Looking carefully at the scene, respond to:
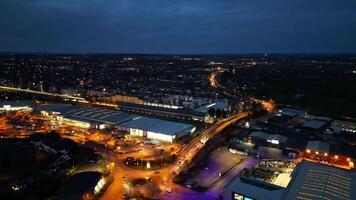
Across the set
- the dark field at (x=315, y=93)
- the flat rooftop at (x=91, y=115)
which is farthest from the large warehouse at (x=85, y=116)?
the dark field at (x=315, y=93)

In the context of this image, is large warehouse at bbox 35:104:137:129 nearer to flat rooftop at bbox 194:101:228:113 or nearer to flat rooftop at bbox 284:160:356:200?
flat rooftop at bbox 194:101:228:113

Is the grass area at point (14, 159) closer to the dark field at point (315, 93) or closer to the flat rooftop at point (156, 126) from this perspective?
the flat rooftop at point (156, 126)

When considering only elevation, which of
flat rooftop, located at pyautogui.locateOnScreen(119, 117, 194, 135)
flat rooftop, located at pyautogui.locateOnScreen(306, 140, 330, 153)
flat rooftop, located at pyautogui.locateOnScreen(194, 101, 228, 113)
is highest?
flat rooftop, located at pyautogui.locateOnScreen(194, 101, 228, 113)

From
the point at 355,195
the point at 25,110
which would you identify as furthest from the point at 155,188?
the point at 25,110

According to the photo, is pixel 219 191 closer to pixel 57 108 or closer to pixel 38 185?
pixel 38 185

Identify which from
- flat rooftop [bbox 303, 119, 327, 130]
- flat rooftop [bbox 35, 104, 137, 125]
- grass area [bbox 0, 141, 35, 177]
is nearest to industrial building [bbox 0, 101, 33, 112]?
flat rooftop [bbox 35, 104, 137, 125]

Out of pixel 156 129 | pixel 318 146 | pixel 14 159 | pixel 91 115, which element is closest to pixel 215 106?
pixel 156 129

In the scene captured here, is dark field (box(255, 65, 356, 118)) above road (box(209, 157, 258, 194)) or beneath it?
above

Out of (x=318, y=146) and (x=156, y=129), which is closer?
(x=318, y=146)

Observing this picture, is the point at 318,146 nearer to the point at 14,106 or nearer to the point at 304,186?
the point at 304,186
